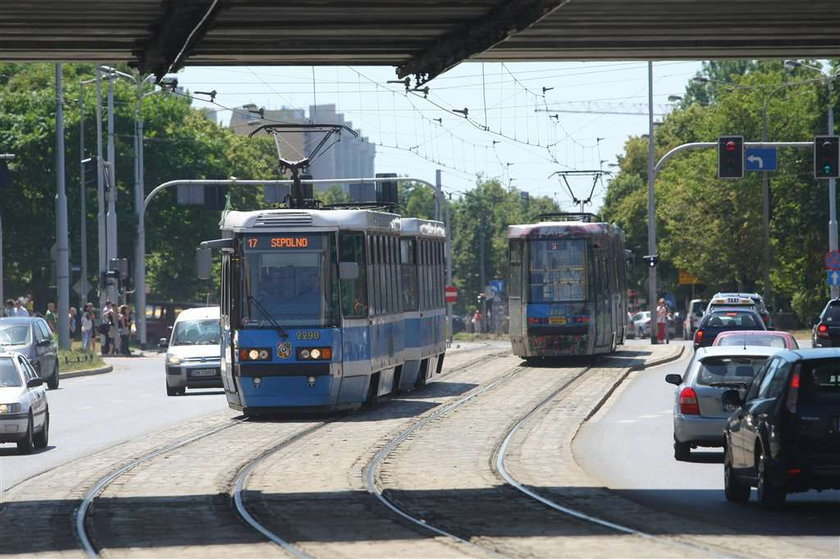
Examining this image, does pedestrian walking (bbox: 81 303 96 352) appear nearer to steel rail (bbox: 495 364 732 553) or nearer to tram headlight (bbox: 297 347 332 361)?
tram headlight (bbox: 297 347 332 361)

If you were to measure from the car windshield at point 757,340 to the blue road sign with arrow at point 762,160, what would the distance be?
25416 millimetres

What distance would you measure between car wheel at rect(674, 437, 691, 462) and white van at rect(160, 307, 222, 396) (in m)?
17.1

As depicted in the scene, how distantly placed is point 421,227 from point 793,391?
19669 mm

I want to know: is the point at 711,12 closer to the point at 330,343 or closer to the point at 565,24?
the point at 565,24

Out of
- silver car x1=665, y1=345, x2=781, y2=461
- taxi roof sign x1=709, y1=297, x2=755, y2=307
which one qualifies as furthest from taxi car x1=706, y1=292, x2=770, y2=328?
silver car x1=665, y1=345, x2=781, y2=461

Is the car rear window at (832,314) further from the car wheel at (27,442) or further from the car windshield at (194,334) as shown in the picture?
the car wheel at (27,442)

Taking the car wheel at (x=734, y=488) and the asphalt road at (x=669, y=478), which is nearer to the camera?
→ the asphalt road at (x=669, y=478)

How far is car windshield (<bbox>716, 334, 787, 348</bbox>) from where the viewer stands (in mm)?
→ 29078

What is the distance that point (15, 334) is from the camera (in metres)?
40.6

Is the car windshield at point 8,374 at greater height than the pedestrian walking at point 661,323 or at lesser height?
greater

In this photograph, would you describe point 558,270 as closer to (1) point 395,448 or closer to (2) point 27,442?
(1) point 395,448

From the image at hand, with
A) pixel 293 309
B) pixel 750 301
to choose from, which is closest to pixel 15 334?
pixel 293 309

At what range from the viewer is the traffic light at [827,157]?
46031 millimetres

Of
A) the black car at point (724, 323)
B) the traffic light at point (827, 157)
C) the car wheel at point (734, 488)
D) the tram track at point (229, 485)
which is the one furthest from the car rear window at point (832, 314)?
the car wheel at point (734, 488)
